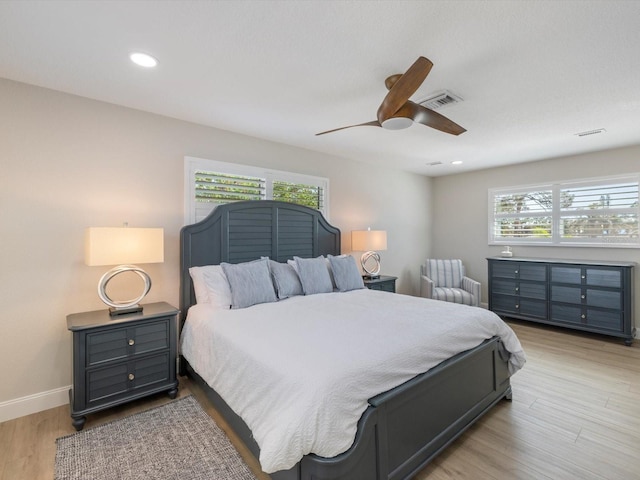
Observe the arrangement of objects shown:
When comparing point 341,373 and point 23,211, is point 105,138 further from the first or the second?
point 341,373

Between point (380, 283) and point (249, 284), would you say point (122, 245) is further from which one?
point (380, 283)

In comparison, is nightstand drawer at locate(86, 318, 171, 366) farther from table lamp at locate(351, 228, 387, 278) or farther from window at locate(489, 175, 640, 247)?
window at locate(489, 175, 640, 247)

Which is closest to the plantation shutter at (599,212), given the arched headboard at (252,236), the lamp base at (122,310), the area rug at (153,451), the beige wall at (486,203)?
the beige wall at (486,203)

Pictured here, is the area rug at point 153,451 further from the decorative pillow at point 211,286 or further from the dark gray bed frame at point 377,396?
the decorative pillow at point 211,286

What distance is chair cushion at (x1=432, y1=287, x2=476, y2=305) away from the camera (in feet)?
15.7

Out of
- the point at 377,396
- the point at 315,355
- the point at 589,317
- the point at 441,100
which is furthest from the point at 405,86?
the point at 589,317

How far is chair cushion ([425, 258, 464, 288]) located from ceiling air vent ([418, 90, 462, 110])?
3250 mm

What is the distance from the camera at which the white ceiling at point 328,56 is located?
1.65 metres

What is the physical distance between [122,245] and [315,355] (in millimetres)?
1781

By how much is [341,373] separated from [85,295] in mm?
2395

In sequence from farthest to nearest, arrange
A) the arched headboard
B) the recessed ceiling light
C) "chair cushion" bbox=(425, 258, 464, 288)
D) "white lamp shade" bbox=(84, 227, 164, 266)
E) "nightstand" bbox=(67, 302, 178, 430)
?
"chair cushion" bbox=(425, 258, 464, 288) → the arched headboard → "white lamp shade" bbox=(84, 227, 164, 266) → "nightstand" bbox=(67, 302, 178, 430) → the recessed ceiling light

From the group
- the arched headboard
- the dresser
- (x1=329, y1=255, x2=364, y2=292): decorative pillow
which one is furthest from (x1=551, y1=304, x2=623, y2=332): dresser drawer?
the arched headboard

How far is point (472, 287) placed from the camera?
16.2 feet

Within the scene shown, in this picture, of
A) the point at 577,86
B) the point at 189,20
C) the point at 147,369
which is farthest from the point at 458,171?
the point at 147,369
